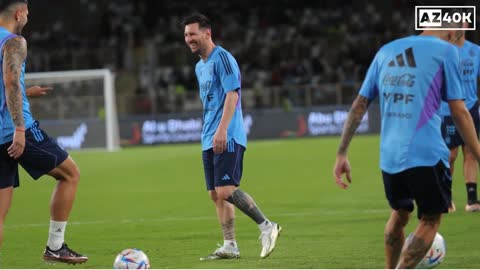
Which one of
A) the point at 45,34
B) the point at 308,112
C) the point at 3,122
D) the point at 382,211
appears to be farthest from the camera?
the point at 45,34

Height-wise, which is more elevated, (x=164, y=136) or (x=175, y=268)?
(x=175, y=268)

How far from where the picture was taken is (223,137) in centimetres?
894

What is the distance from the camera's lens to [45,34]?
135 ft

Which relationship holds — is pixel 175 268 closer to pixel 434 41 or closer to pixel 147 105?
pixel 434 41

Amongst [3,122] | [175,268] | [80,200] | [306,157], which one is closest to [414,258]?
[175,268]

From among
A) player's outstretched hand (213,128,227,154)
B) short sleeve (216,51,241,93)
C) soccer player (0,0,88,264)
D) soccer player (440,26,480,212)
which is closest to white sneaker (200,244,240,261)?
player's outstretched hand (213,128,227,154)

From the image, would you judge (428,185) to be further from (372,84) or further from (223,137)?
(223,137)

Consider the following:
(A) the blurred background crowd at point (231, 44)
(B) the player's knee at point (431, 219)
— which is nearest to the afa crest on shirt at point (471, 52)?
(B) the player's knee at point (431, 219)

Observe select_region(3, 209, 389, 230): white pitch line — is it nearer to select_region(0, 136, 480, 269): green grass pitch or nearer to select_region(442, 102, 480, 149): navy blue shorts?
select_region(0, 136, 480, 269): green grass pitch

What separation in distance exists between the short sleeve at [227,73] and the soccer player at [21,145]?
5.33ft

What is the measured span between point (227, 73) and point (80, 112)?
68.8 ft

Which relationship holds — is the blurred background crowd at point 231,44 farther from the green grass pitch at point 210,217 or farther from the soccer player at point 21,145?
the soccer player at point 21,145

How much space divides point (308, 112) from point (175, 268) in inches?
905

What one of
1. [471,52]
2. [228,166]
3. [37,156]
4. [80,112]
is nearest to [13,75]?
[37,156]
